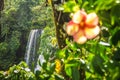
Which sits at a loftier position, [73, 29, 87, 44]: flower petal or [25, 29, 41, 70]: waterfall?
[73, 29, 87, 44]: flower petal

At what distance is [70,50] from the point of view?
103cm

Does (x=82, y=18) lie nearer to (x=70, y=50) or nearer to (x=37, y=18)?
(x=70, y=50)

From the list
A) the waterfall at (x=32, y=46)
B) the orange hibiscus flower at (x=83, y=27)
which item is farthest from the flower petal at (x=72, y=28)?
the waterfall at (x=32, y=46)

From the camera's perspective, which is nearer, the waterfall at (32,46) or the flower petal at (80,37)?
the flower petal at (80,37)

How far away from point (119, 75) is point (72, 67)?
0.61 ft

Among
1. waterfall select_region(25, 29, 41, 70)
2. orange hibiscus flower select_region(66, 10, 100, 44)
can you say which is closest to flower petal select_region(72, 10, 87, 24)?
orange hibiscus flower select_region(66, 10, 100, 44)

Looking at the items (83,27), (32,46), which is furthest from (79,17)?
(32,46)

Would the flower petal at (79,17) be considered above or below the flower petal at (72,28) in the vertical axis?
above

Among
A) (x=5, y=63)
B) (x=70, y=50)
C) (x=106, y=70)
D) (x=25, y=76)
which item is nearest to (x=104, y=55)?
(x=106, y=70)

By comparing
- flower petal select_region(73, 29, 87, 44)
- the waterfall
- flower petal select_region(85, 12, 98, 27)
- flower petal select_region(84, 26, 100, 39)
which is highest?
flower petal select_region(85, 12, 98, 27)

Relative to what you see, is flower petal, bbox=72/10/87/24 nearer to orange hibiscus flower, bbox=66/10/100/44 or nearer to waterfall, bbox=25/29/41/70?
orange hibiscus flower, bbox=66/10/100/44

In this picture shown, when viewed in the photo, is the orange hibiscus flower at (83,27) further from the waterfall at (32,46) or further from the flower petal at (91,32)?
the waterfall at (32,46)

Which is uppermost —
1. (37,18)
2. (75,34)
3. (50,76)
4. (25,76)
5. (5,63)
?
(75,34)

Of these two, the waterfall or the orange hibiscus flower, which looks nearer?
the orange hibiscus flower
